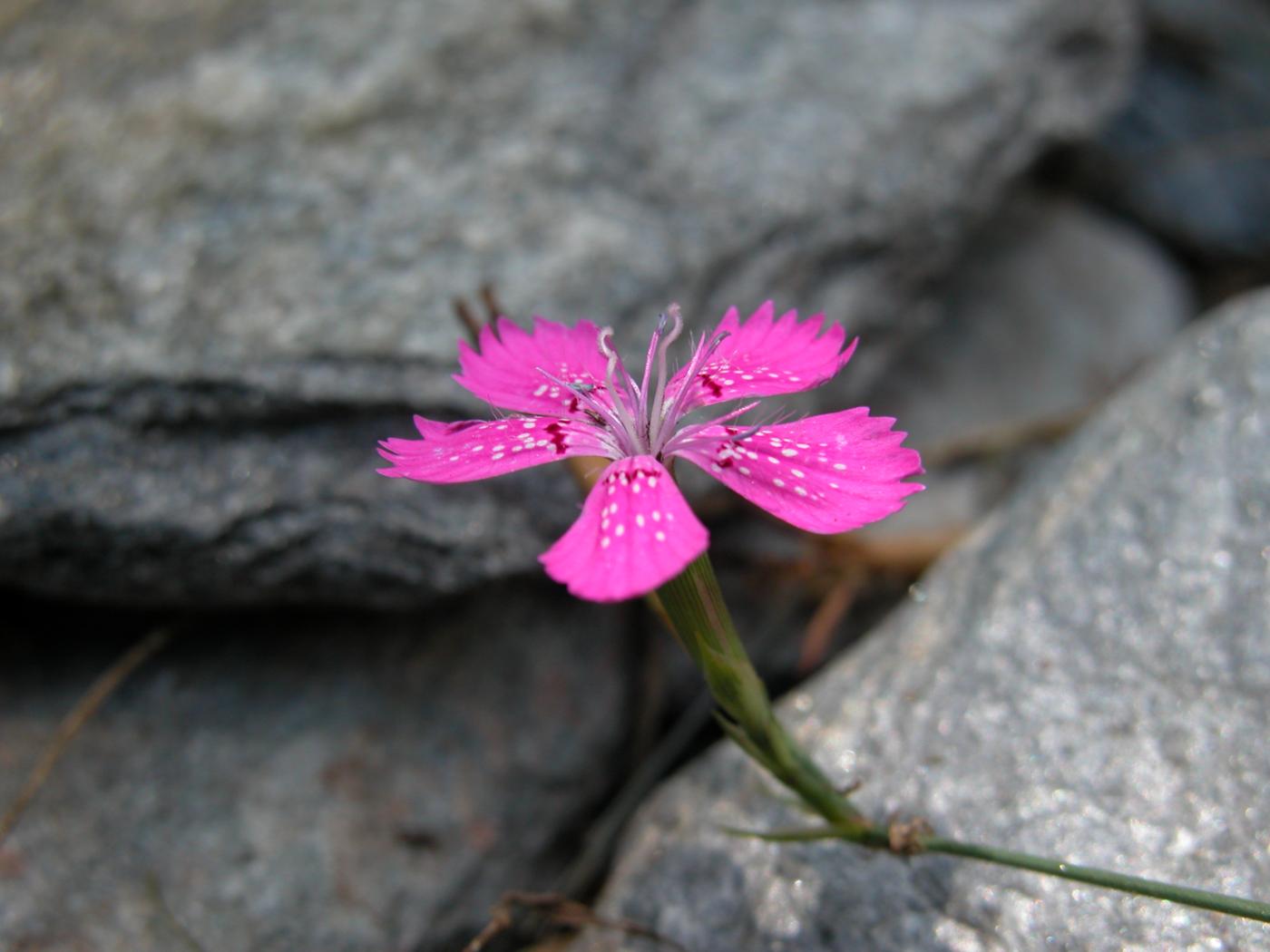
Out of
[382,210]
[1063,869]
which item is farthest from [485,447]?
[382,210]

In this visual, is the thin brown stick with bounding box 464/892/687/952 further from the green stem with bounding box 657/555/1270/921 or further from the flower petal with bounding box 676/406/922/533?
the flower petal with bounding box 676/406/922/533

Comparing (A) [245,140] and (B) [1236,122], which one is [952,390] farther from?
(A) [245,140]

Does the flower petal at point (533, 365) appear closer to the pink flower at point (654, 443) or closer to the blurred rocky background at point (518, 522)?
the pink flower at point (654, 443)

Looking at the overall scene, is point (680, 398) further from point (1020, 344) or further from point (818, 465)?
point (1020, 344)

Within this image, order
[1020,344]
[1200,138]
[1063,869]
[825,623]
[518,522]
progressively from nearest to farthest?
[1063,869] → [518,522] → [825,623] → [1020,344] → [1200,138]

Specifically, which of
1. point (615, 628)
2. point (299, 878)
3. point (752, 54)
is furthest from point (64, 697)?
point (752, 54)

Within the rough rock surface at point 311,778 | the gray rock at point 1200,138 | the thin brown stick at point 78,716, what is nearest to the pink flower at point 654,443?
the rough rock surface at point 311,778
